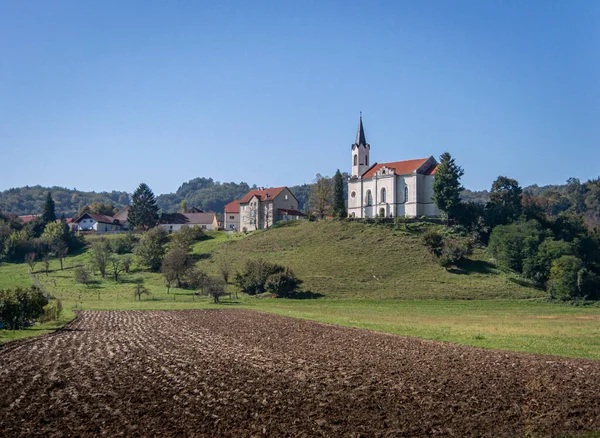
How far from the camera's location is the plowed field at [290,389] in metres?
15.0

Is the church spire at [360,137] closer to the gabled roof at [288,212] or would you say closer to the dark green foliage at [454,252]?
the gabled roof at [288,212]

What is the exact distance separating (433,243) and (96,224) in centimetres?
8109

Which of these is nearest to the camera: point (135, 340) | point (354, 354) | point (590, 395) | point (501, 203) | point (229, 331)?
point (590, 395)

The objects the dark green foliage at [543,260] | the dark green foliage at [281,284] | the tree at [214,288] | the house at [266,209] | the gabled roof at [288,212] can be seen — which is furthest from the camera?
the gabled roof at [288,212]

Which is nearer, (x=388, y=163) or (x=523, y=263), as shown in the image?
(x=523, y=263)

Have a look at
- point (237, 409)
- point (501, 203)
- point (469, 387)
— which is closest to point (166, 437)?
point (237, 409)

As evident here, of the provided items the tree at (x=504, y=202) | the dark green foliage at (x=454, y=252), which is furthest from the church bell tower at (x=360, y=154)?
the dark green foliage at (x=454, y=252)

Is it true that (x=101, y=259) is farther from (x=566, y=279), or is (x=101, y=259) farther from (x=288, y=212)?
(x=566, y=279)

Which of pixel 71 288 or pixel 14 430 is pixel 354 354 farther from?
pixel 71 288

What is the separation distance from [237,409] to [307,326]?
2051cm

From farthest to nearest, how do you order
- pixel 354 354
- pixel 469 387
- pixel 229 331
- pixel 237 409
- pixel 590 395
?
pixel 229 331
pixel 354 354
pixel 469 387
pixel 590 395
pixel 237 409

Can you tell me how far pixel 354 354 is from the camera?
82.6ft

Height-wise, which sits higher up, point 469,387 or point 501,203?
point 501,203

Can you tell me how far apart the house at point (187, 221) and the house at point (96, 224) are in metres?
12.3
